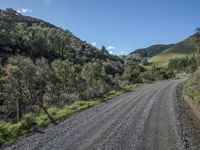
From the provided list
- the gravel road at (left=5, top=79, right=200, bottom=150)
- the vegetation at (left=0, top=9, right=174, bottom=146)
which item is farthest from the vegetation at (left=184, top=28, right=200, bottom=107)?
the vegetation at (left=0, top=9, right=174, bottom=146)

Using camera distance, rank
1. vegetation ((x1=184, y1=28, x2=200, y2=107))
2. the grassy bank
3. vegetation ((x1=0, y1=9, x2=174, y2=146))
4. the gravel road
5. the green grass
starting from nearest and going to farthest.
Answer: the gravel road < vegetation ((x1=0, y1=9, x2=174, y2=146)) < the grassy bank < the green grass < vegetation ((x1=184, y1=28, x2=200, y2=107))

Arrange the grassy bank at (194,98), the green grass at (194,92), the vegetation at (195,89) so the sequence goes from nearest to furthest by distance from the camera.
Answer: the grassy bank at (194,98) < the green grass at (194,92) < the vegetation at (195,89)

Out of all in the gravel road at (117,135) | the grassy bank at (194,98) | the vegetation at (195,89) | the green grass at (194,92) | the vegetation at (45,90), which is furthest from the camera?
the vegetation at (195,89)

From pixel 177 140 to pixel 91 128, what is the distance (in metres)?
4.54

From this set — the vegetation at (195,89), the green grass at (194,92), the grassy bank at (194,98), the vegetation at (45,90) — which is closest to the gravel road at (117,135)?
the vegetation at (45,90)

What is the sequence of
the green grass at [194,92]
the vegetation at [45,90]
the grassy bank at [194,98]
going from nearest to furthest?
1. the vegetation at [45,90]
2. the grassy bank at [194,98]
3. the green grass at [194,92]

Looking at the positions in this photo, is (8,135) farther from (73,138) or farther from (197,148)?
(197,148)

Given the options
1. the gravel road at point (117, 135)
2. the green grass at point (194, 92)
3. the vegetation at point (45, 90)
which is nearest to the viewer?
the gravel road at point (117, 135)

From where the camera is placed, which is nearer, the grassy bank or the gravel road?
the gravel road

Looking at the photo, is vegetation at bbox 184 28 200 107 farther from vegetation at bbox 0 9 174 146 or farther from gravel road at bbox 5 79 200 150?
vegetation at bbox 0 9 174 146

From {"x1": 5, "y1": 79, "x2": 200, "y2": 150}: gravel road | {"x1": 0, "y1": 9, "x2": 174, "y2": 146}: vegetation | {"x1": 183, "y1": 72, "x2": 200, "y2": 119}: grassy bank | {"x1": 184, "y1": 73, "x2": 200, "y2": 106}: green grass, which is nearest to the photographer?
{"x1": 5, "y1": 79, "x2": 200, "y2": 150}: gravel road

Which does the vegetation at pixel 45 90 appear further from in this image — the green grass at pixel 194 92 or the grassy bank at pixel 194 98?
the green grass at pixel 194 92

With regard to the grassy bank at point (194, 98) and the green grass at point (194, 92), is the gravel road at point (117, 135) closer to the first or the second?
the grassy bank at point (194, 98)

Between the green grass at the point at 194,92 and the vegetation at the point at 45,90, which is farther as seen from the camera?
the green grass at the point at 194,92
